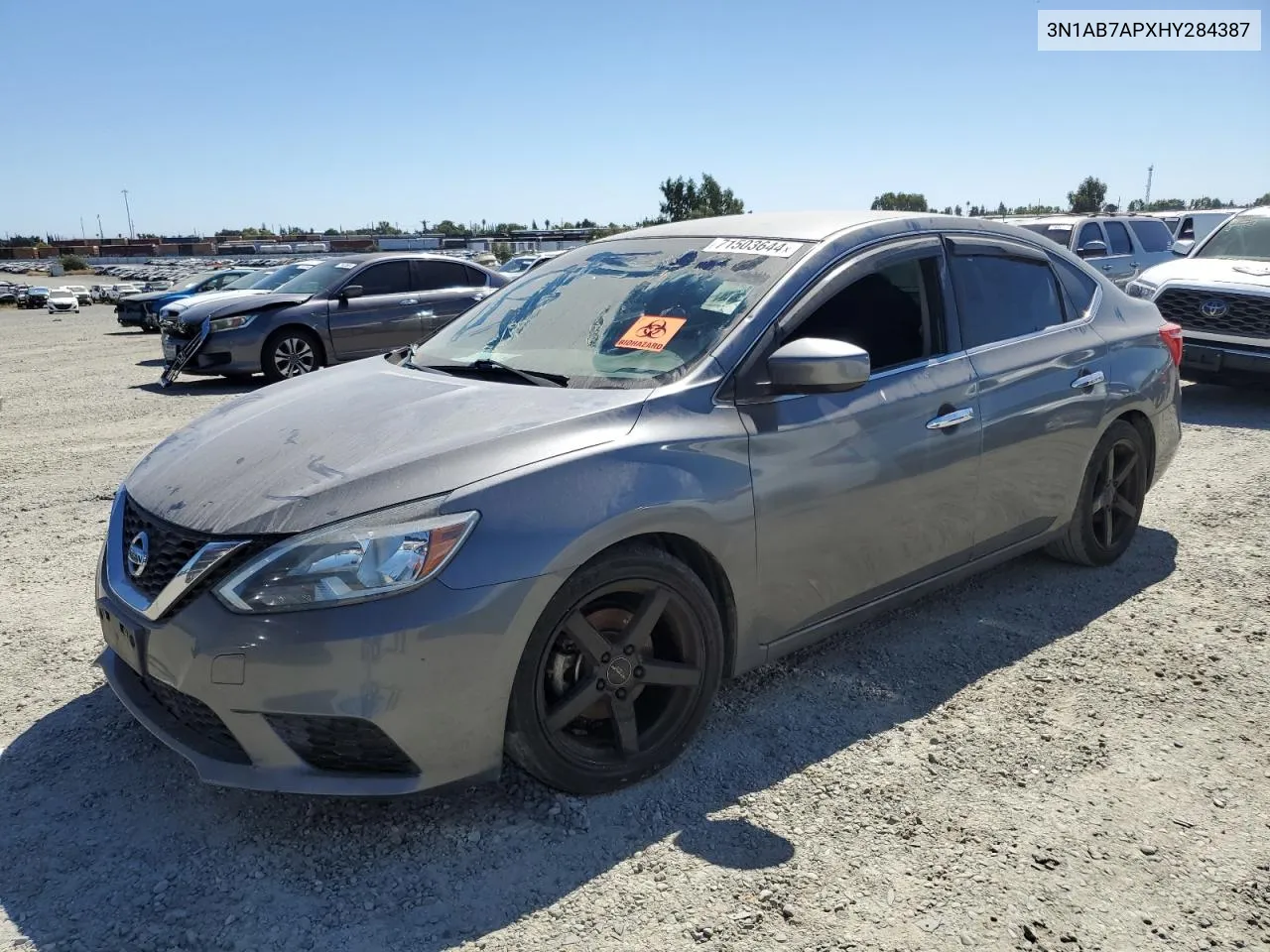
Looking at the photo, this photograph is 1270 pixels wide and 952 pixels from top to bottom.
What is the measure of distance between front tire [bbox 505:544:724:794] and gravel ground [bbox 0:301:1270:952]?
0.46ft

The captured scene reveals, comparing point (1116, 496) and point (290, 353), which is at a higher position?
point (290, 353)

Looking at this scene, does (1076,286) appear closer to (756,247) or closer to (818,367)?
(756,247)

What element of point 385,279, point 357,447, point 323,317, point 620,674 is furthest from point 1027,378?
point 385,279

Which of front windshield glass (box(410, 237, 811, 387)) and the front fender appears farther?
front windshield glass (box(410, 237, 811, 387))

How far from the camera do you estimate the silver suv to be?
1530 centimetres

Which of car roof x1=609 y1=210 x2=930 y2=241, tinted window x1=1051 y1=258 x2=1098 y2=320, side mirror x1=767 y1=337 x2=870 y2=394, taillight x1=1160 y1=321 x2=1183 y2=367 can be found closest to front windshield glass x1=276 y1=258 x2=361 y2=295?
car roof x1=609 y1=210 x2=930 y2=241

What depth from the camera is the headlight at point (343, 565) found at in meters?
2.50

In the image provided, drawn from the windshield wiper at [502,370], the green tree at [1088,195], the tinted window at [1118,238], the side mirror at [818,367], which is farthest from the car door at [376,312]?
the green tree at [1088,195]

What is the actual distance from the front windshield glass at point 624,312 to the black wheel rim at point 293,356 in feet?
27.8

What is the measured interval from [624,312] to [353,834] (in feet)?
6.39

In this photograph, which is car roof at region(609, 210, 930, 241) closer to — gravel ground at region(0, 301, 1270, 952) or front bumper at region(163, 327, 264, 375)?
gravel ground at region(0, 301, 1270, 952)

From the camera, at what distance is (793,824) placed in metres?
2.86

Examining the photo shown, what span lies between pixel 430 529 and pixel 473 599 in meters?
0.21

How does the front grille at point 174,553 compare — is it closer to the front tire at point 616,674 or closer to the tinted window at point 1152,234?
the front tire at point 616,674
